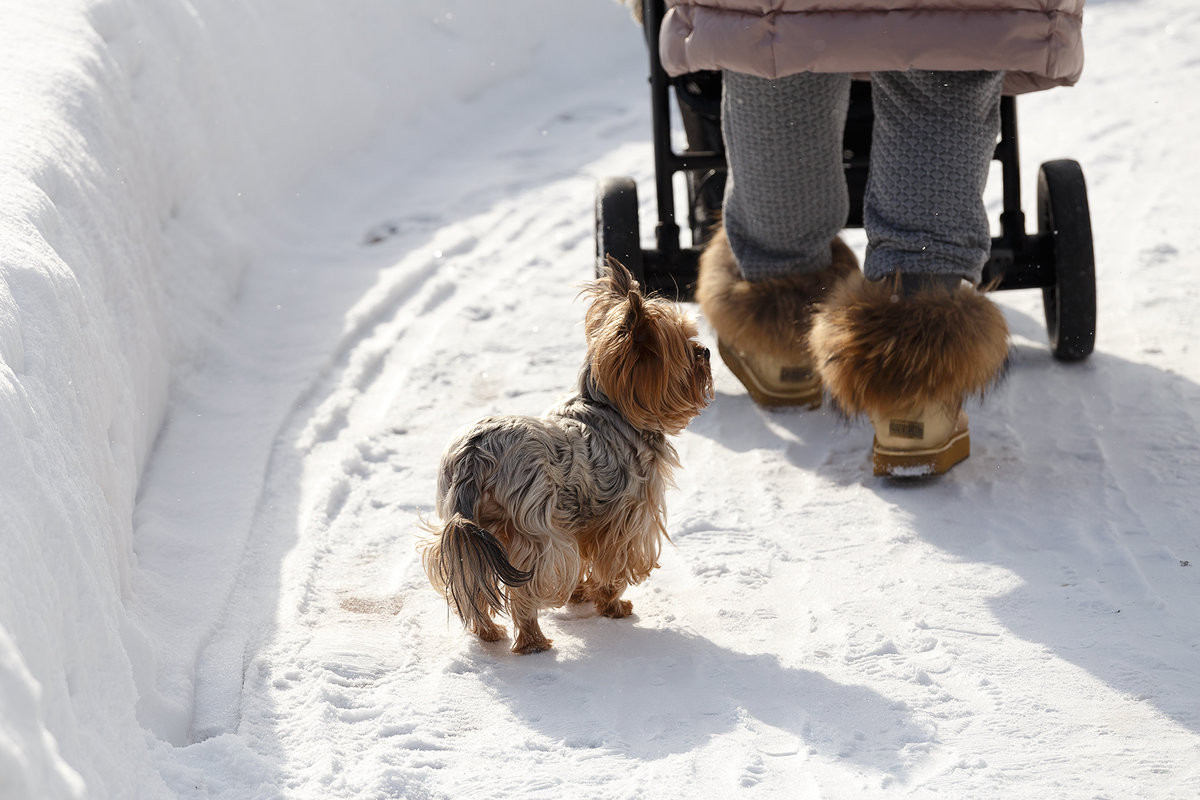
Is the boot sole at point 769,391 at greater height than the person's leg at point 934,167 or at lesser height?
lesser

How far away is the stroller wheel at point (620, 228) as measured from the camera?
12.4ft

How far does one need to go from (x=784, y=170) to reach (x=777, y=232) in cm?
21

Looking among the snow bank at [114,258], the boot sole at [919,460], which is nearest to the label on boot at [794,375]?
the boot sole at [919,460]

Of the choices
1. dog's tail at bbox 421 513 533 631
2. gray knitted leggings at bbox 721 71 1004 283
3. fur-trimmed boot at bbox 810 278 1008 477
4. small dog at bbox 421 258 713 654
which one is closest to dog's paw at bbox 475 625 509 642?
small dog at bbox 421 258 713 654

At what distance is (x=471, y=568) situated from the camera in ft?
7.97

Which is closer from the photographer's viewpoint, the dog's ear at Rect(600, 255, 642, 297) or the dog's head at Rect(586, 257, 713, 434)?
the dog's head at Rect(586, 257, 713, 434)

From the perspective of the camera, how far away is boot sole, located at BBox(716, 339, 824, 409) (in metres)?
3.76

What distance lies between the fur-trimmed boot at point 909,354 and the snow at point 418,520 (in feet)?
0.71

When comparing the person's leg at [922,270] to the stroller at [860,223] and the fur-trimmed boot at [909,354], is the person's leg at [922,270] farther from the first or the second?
the stroller at [860,223]

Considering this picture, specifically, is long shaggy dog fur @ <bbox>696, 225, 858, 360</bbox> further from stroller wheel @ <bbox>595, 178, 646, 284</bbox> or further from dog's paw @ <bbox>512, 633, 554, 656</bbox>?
dog's paw @ <bbox>512, 633, 554, 656</bbox>

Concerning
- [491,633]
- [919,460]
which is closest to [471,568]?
[491,633]

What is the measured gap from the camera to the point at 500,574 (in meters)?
2.43

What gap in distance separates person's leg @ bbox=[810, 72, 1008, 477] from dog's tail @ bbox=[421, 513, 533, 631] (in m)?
1.11

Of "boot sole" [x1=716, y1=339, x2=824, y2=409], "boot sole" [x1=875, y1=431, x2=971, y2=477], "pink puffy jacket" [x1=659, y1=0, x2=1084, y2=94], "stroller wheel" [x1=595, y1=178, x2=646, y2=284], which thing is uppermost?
"pink puffy jacket" [x1=659, y1=0, x2=1084, y2=94]
